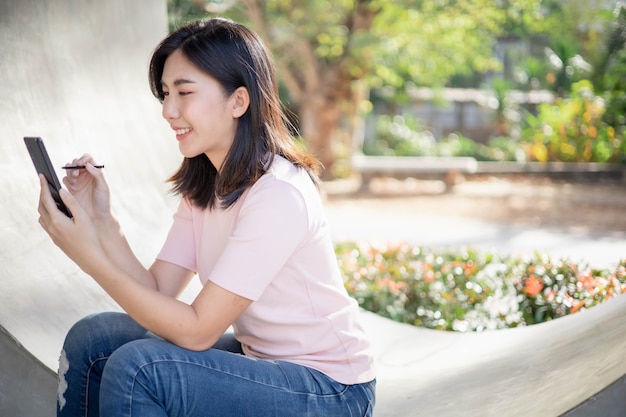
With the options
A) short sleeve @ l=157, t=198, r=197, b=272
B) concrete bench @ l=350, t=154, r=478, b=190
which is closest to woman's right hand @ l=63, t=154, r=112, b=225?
short sleeve @ l=157, t=198, r=197, b=272

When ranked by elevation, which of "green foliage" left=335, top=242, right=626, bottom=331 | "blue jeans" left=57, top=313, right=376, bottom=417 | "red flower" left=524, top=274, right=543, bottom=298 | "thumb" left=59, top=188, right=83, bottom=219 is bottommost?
"green foliage" left=335, top=242, right=626, bottom=331

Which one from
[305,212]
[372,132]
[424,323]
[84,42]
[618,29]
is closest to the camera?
[305,212]

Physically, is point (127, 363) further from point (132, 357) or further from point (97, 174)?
point (97, 174)

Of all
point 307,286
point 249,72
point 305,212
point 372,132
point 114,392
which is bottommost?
point 372,132

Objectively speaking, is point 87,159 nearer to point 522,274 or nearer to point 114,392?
point 114,392

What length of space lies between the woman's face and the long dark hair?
0.02 meters

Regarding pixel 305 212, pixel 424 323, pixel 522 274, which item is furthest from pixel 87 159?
pixel 522 274

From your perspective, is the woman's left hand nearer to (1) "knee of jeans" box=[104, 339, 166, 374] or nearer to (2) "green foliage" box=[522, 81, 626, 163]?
(1) "knee of jeans" box=[104, 339, 166, 374]

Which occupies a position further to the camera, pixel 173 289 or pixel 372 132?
pixel 372 132

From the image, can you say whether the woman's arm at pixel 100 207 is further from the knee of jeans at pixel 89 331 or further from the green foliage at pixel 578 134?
the green foliage at pixel 578 134

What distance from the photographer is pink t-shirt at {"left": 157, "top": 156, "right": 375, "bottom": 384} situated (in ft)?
6.55

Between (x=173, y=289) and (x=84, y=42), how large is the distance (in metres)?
2.28

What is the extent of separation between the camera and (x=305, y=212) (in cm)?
206

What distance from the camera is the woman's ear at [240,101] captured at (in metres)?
2.17
